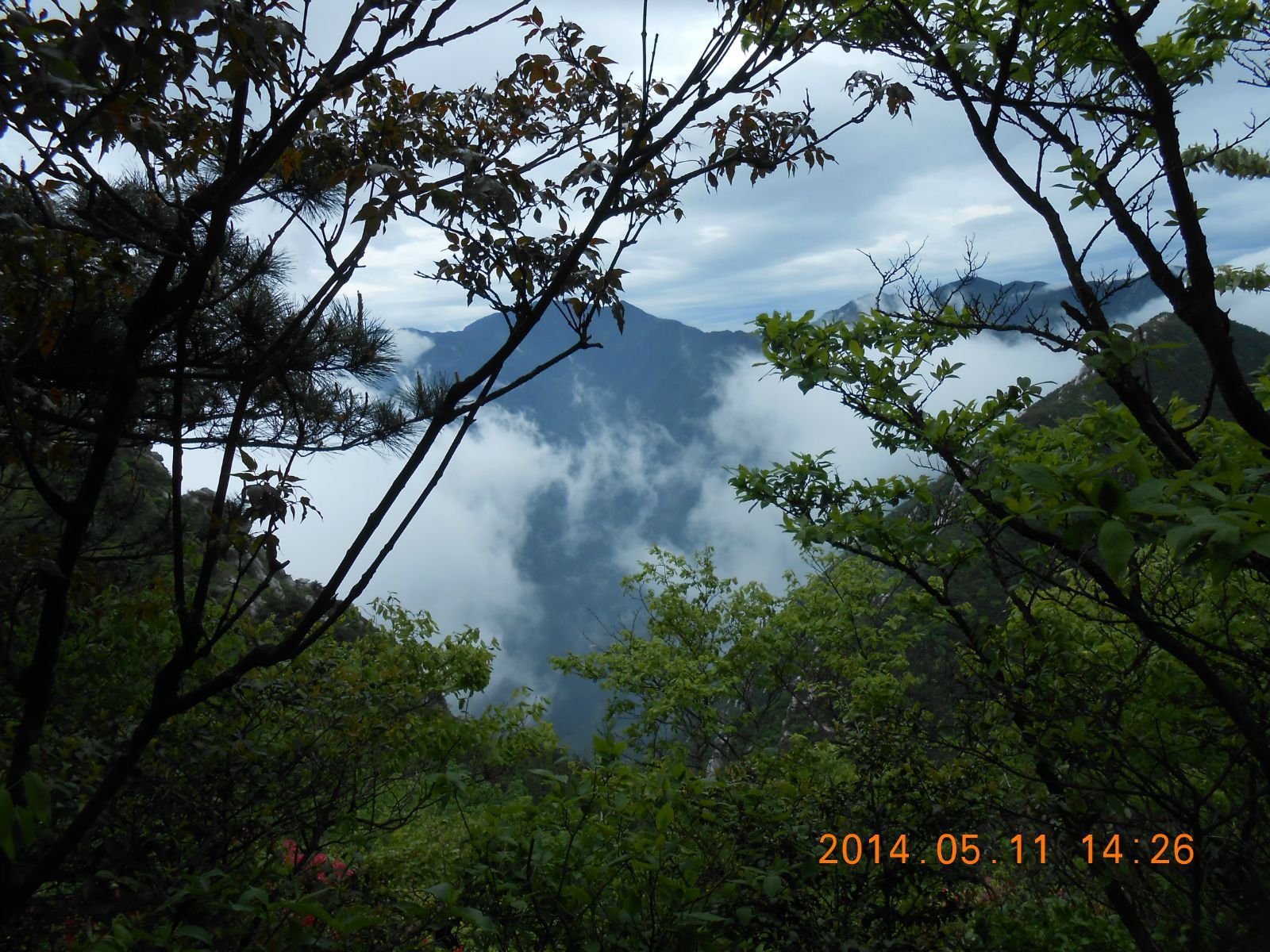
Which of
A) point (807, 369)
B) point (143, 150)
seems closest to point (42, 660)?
point (143, 150)

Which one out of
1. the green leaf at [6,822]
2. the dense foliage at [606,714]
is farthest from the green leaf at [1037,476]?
the green leaf at [6,822]

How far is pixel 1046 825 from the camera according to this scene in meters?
3.35

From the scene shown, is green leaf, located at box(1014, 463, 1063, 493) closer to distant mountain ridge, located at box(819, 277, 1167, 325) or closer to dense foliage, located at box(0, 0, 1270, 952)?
dense foliage, located at box(0, 0, 1270, 952)

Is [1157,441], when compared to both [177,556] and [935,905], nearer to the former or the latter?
[935,905]

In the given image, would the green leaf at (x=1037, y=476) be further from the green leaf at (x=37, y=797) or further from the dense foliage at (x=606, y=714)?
the green leaf at (x=37, y=797)

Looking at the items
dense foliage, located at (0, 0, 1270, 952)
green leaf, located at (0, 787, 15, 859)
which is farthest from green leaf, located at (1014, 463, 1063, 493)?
green leaf, located at (0, 787, 15, 859)

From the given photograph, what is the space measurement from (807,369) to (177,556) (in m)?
3.15

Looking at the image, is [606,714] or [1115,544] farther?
[606,714]
